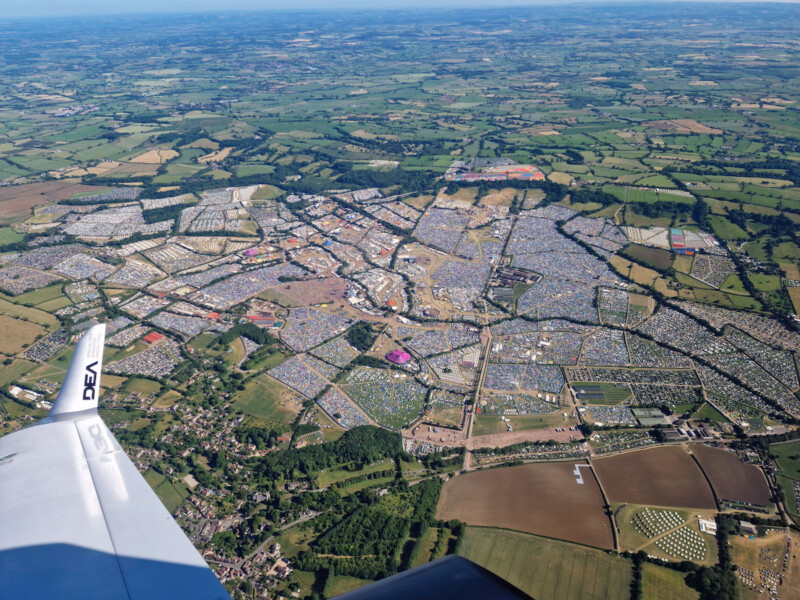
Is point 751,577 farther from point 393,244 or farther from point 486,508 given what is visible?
point 393,244

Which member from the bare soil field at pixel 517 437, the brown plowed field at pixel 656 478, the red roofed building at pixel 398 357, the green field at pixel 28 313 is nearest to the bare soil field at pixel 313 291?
A: the red roofed building at pixel 398 357

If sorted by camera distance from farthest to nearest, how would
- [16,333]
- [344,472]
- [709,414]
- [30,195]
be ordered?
1. [30,195]
2. [16,333]
3. [709,414]
4. [344,472]

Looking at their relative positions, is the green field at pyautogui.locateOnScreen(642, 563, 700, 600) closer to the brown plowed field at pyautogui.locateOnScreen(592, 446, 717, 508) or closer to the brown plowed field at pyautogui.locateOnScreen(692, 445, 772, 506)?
the brown plowed field at pyautogui.locateOnScreen(592, 446, 717, 508)

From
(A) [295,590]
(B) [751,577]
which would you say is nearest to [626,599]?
(B) [751,577]

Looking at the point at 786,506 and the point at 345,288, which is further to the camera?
the point at 345,288

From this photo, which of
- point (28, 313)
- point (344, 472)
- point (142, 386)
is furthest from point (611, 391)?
point (28, 313)

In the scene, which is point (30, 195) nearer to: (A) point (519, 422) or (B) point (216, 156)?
(B) point (216, 156)
